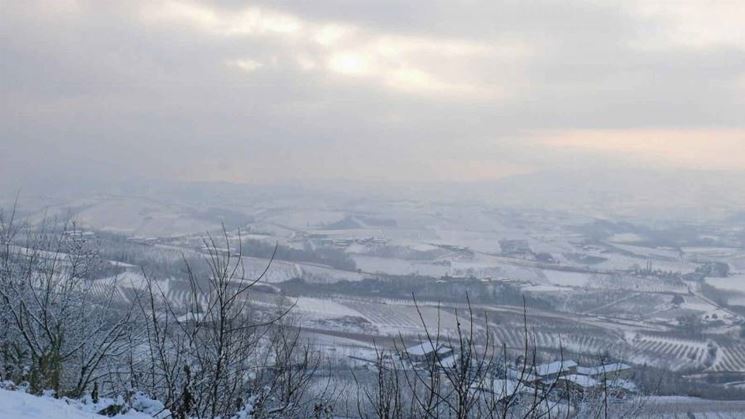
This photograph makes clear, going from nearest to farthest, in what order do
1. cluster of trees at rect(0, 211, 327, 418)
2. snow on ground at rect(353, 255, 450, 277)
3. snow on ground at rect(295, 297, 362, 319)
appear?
cluster of trees at rect(0, 211, 327, 418) < snow on ground at rect(295, 297, 362, 319) < snow on ground at rect(353, 255, 450, 277)

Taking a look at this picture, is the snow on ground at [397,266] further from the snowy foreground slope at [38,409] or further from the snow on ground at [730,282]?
the snowy foreground slope at [38,409]

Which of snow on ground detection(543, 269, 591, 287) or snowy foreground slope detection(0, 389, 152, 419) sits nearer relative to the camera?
snowy foreground slope detection(0, 389, 152, 419)

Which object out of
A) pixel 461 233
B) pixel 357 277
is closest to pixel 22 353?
pixel 357 277

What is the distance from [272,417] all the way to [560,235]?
53098mm

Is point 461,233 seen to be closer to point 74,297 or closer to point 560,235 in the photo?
point 560,235

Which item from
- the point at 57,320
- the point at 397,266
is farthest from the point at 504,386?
the point at 397,266

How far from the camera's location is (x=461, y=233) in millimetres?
54094

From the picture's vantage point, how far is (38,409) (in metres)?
4.07

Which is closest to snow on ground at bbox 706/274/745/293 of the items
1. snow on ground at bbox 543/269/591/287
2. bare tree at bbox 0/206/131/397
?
snow on ground at bbox 543/269/591/287

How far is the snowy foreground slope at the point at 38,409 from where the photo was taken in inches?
151

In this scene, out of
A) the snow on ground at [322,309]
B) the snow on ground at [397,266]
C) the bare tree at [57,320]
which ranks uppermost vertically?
the bare tree at [57,320]

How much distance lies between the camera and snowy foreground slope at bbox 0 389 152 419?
3840 millimetres

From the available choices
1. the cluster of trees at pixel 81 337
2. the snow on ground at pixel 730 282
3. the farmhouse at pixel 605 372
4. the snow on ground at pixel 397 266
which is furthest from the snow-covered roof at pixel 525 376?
the snow on ground at pixel 730 282

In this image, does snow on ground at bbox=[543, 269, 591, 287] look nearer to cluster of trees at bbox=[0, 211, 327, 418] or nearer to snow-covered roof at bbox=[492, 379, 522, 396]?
cluster of trees at bbox=[0, 211, 327, 418]
